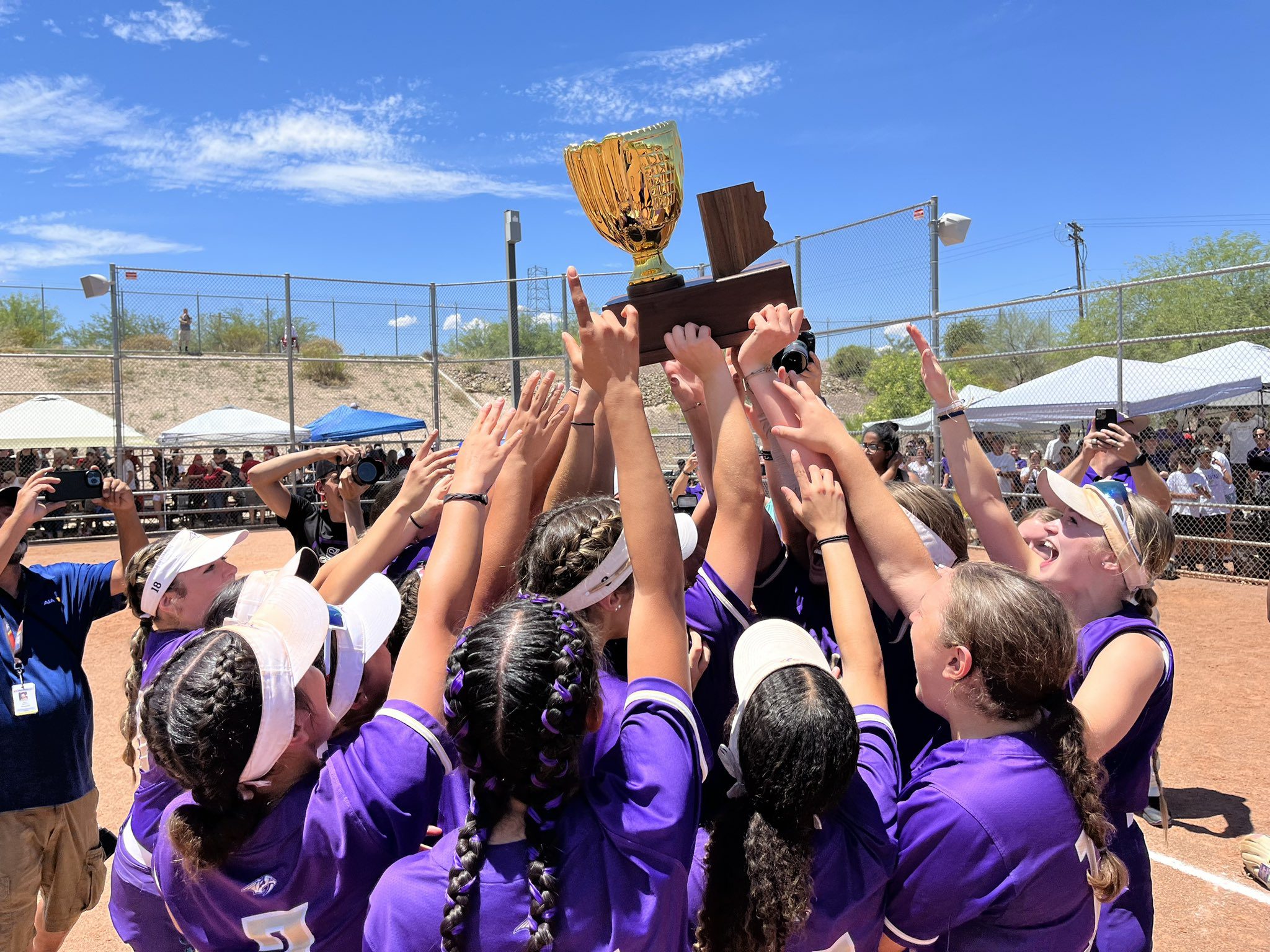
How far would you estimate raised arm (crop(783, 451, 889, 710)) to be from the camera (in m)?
1.83

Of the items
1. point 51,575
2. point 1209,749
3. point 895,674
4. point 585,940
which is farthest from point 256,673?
point 1209,749

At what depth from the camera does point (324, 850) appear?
1633 millimetres

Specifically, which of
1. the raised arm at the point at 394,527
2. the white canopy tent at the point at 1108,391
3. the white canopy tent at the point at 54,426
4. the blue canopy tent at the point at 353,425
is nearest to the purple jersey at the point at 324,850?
the raised arm at the point at 394,527

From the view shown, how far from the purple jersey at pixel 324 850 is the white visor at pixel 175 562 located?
4.44 ft

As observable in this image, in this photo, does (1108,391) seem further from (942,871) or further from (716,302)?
(942,871)

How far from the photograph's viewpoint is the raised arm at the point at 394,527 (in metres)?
2.71

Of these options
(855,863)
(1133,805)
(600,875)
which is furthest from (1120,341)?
(600,875)

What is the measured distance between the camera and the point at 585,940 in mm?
1428

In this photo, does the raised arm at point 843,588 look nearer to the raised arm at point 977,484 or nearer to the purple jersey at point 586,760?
the purple jersey at point 586,760

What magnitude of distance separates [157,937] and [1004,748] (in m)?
2.28

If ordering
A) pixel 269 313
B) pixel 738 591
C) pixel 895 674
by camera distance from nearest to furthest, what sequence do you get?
pixel 738 591 < pixel 895 674 < pixel 269 313

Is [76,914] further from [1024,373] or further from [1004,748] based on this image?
[1024,373]

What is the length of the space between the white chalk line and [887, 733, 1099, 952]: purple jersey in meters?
3.33

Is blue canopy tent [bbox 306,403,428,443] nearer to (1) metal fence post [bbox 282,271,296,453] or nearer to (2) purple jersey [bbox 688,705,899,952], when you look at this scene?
(1) metal fence post [bbox 282,271,296,453]
